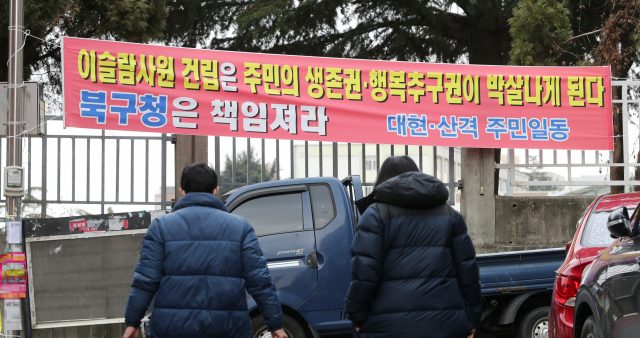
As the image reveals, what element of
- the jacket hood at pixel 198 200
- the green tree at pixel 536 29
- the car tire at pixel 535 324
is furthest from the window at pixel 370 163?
the jacket hood at pixel 198 200

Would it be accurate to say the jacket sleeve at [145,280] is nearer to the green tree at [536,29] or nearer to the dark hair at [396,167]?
the dark hair at [396,167]

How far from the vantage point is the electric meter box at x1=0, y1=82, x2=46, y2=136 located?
6.43 meters

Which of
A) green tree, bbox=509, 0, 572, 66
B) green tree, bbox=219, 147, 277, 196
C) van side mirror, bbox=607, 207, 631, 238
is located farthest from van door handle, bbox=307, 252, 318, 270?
green tree, bbox=509, 0, 572, 66

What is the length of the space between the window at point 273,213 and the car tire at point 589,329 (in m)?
2.49

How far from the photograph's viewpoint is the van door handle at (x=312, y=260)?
18.1ft

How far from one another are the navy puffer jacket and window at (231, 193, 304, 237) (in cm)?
230

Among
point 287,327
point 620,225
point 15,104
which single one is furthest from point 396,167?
point 15,104

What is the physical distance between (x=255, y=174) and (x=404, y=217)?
258 inches

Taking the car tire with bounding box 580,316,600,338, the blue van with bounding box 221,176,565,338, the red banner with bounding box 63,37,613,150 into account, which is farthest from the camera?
the red banner with bounding box 63,37,613,150

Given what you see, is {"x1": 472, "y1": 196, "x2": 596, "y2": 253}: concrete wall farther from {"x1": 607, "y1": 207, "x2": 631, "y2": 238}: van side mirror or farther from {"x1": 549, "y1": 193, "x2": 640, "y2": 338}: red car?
Result: {"x1": 607, "y1": 207, "x2": 631, "y2": 238}: van side mirror

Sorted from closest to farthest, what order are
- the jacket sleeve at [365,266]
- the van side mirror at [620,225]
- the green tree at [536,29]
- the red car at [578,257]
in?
1. the jacket sleeve at [365,266]
2. the van side mirror at [620,225]
3. the red car at [578,257]
4. the green tree at [536,29]

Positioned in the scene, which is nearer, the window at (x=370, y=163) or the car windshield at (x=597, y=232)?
the car windshield at (x=597, y=232)

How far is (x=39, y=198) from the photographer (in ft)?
29.1

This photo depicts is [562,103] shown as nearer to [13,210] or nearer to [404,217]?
[404,217]
